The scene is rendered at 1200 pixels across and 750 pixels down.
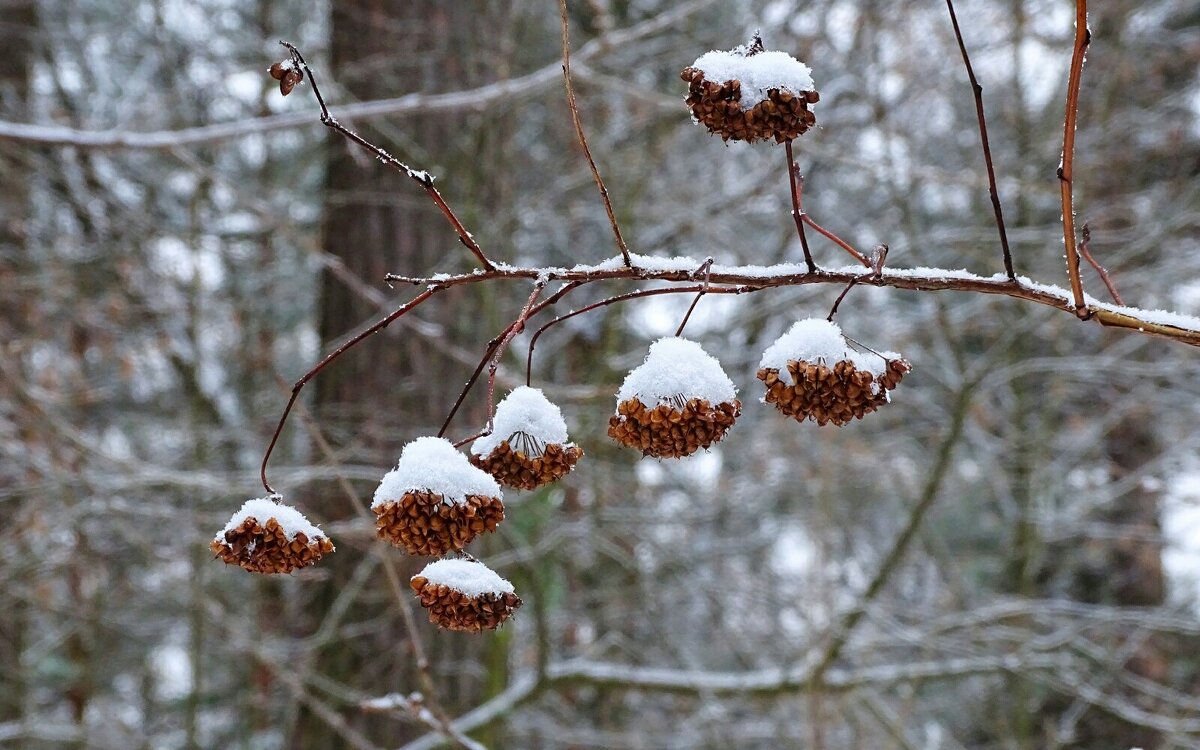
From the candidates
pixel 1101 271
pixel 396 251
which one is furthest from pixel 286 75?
pixel 396 251

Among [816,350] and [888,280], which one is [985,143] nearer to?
[888,280]

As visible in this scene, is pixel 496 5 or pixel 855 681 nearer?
pixel 855 681

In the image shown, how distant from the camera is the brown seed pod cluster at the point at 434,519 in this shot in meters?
1.15

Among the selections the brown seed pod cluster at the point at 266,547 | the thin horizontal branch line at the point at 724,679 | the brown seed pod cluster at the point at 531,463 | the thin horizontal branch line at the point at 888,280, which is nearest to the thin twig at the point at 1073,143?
the thin horizontal branch line at the point at 888,280

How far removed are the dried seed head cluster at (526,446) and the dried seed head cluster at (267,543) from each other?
0.76 feet

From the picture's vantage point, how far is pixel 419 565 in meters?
4.14

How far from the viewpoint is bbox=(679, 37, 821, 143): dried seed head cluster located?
118cm

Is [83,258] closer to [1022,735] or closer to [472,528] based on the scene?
[472,528]

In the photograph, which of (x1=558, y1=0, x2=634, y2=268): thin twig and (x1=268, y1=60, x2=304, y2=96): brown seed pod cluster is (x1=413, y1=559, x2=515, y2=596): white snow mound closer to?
(x1=558, y1=0, x2=634, y2=268): thin twig

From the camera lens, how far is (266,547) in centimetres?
126

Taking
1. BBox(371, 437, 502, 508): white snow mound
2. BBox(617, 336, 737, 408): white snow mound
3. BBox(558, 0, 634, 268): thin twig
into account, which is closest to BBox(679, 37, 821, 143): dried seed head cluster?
BBox(558, 0, 634, 268): thin twig

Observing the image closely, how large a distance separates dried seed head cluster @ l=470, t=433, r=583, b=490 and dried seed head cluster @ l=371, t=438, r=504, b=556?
0.24ft

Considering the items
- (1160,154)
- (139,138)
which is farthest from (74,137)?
(1160,154)

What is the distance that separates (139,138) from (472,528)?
2.34 m
